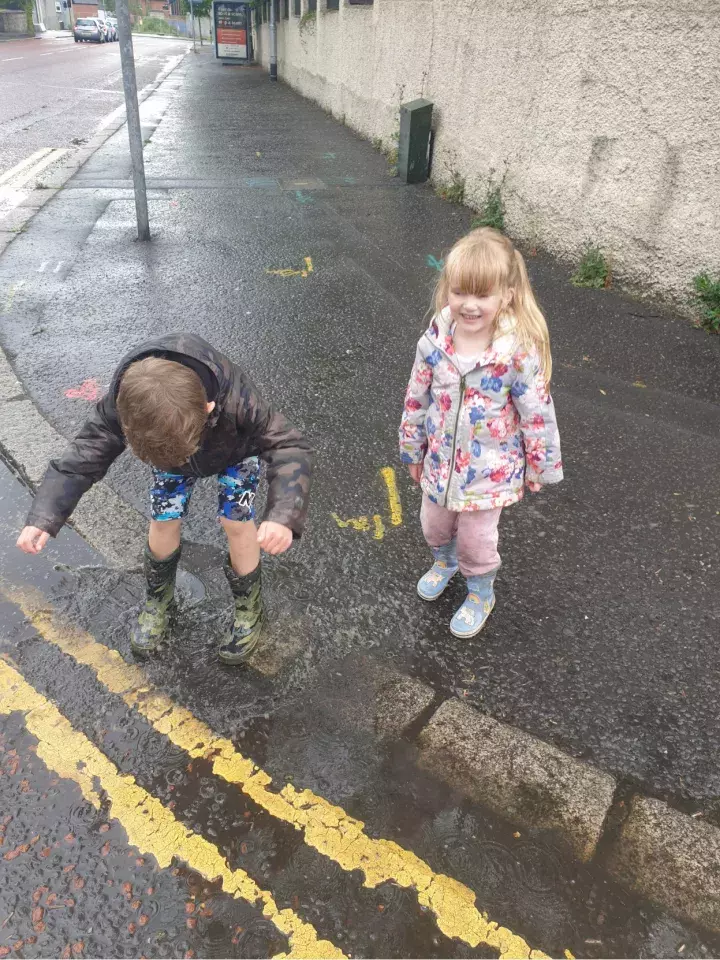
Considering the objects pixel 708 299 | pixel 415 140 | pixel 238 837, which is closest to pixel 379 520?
pixel 238 837

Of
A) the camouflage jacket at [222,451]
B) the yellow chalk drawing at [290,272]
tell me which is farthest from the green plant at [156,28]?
the camouflage jacket at [222,451]

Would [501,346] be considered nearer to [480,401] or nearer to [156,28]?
[480,401]

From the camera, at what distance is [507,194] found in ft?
22.0

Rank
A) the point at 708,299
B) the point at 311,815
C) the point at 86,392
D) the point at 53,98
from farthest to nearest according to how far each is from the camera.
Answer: the point at 53,98 → the point at 708,299 → the point at 86,392 → the point at 311,815

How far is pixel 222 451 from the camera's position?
2.02m

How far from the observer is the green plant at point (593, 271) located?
5594 millimetres

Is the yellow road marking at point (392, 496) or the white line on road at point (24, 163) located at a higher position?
the white line on road at point (24, 163)

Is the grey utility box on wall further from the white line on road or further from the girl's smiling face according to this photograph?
the girl's smiling face

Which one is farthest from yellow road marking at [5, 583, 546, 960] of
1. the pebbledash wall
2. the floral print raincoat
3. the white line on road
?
the white line on road

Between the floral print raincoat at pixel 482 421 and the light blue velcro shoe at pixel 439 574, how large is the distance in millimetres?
370

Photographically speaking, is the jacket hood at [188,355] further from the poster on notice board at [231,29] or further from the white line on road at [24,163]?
the poster on notice board at [231,29]

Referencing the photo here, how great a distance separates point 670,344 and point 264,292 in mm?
3273

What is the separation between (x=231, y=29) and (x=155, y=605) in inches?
1275

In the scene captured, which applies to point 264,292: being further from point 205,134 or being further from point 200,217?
point 205,134
